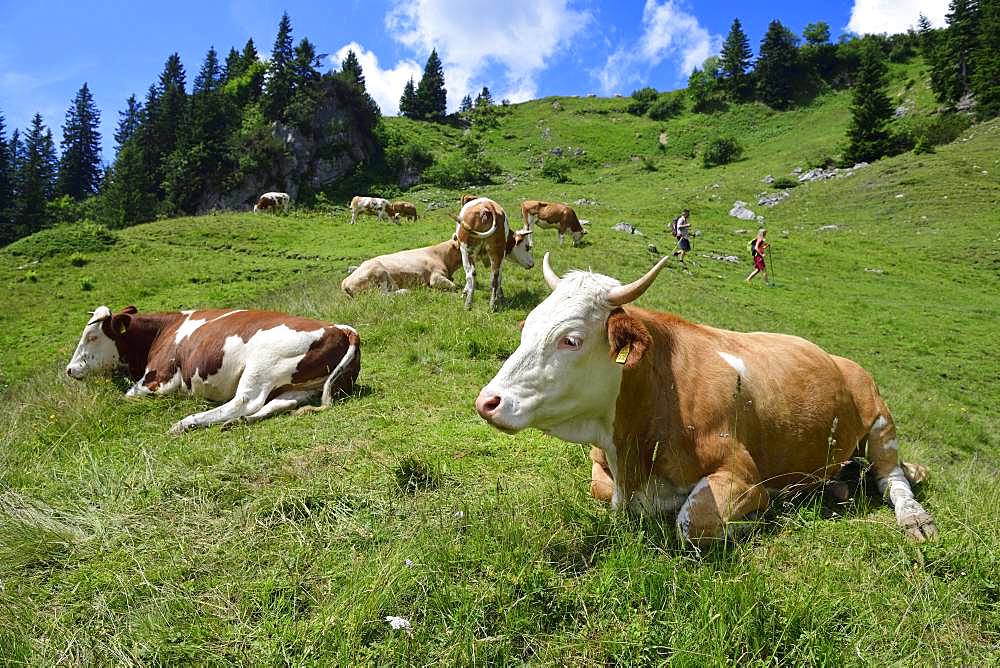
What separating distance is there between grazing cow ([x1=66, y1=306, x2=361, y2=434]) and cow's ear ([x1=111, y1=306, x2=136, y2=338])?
0.04 feet

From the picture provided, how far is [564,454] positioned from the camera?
4867mm

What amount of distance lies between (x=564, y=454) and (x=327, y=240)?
21315 millimetres

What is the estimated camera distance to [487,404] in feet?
10.4

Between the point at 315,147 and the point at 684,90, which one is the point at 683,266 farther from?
the point at 684,90

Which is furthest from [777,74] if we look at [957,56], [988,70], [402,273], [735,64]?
[402,273]

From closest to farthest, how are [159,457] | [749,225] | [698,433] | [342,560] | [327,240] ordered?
1. [342,560]
2. [698,433]
3. [159,457]
4. [327,240]
5. [749,225]

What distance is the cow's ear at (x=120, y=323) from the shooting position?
7.36m

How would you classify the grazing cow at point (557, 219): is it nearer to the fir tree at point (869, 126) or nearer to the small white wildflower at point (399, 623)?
the small white wildflower at point (399, 623)

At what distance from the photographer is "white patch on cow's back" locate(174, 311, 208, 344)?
23.3ft

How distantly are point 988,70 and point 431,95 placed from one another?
6938 cm

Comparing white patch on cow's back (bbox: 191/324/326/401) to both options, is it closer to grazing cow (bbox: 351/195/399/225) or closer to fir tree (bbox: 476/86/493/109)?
grazing cow (bbox: 351/195/399/225)

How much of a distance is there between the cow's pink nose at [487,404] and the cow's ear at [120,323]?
252 inches

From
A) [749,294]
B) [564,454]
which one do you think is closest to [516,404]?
[564,454]

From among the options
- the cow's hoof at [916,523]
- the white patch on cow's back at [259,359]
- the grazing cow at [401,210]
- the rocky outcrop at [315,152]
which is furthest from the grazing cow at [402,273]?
the rocky outcrop at [315,152]
